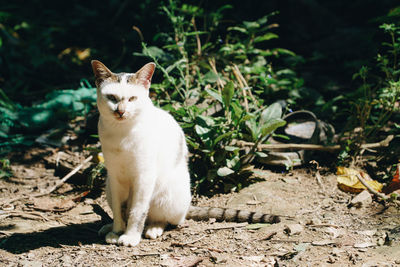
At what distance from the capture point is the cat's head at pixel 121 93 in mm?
2588

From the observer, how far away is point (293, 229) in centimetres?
284

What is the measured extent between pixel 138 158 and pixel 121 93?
1.56ft

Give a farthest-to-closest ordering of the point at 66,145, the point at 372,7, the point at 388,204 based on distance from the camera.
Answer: the point at 372,7
the point at 66,145
the point at 388,204

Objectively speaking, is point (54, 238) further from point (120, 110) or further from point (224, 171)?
point (224, 171)

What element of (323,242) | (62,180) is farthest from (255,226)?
(62,180)

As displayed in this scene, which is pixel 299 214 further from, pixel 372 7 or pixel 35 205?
pixel 372 7

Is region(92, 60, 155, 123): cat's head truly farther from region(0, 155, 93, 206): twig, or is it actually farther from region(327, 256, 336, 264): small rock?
region(327, 256, 336, 264): small rock

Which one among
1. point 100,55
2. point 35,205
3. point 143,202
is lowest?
point 35,205

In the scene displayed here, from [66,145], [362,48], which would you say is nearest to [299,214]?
[66,145]

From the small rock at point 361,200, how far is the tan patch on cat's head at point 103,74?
220cm

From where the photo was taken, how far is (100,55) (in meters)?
6.71

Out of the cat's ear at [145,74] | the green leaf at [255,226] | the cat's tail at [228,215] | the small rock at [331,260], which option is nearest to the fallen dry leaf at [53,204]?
the cat's tail at [228,215]

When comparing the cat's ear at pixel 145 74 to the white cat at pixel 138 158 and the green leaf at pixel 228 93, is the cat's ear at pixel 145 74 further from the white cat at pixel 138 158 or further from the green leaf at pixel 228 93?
the green leaf at pixel 228 93

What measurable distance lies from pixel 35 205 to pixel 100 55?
3.84 meters
